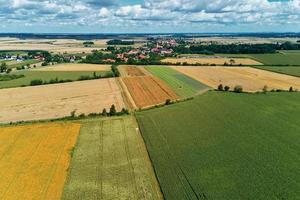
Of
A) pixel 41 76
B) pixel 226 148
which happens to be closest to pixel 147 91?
pixel 226 148

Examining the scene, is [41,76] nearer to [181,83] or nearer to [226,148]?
[181,83]

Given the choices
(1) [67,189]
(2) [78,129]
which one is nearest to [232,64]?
(2) [78,129]

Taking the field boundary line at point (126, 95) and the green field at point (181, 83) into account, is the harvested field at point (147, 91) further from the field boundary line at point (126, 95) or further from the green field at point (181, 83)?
the green field at point (181, 83)

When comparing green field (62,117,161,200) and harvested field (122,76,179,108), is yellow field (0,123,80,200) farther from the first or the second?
harvested field (122,76,179,108)

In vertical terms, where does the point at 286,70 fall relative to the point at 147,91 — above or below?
above

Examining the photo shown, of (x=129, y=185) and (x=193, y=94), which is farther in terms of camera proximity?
(x=193, y=94)

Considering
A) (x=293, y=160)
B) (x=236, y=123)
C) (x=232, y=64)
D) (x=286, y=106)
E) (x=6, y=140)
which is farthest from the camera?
(x=232, y=64)

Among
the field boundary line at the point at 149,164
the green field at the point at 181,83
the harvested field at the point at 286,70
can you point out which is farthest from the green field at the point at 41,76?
the harvested field at the point at 286,70

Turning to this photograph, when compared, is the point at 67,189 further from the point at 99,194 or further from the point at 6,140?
the point at 6,140
